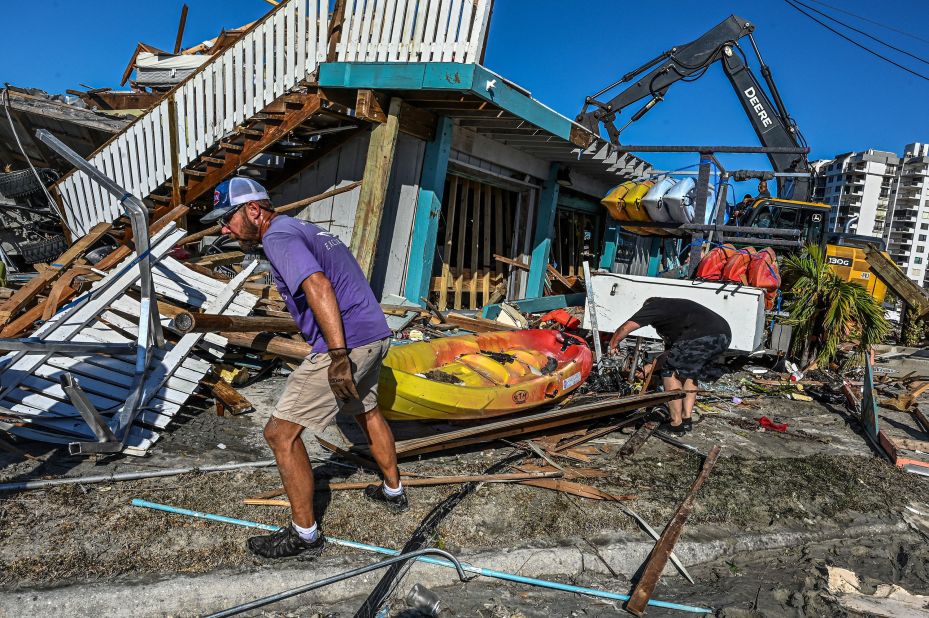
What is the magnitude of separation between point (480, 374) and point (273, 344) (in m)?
1.91

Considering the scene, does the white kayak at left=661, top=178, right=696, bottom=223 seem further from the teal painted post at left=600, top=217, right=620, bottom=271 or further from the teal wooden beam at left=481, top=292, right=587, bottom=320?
the teal painted post at left=600, top=217, right=620, bottom=271

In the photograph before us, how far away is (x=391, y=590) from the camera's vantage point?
10.2 ft

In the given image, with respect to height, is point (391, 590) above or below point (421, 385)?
below

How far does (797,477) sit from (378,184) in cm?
561

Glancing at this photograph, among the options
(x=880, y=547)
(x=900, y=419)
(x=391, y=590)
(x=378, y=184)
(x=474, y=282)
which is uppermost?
(x=378, y=184)

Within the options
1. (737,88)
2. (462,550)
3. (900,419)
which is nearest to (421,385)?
(462,550)

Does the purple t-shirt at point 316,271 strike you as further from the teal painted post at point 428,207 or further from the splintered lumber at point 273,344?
the teal painted post at point 428,207

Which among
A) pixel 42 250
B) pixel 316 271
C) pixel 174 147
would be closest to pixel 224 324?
pixel 316 271

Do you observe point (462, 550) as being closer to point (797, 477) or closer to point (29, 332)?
point (797, 477)

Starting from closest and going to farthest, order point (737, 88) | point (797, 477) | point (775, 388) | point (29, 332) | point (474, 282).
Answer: point (797, 477) < point (29, 332) < point (775, 388) < point (474, 282) < point (737, 88)

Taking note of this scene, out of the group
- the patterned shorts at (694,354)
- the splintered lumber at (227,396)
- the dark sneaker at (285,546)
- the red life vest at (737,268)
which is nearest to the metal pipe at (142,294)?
the splintered lumber at (227,396)

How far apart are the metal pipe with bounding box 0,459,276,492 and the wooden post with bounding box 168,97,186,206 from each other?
5.51m

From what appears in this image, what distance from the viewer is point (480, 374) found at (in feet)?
18.8

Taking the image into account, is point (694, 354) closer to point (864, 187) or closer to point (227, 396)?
point (227, 396)
